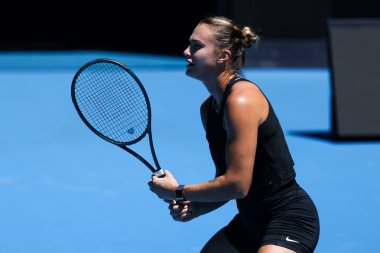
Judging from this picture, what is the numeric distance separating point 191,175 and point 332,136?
1970mm

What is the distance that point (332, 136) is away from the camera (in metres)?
8.09

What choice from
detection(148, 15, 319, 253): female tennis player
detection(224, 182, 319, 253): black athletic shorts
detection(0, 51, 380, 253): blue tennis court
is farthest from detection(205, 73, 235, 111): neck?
detection(0, 51, 380, 253): blue tennis court

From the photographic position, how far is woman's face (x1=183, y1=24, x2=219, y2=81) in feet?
11.3

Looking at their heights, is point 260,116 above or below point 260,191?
above

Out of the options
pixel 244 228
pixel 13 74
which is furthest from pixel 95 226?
pixel 13 74

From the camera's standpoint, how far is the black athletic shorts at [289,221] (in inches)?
136

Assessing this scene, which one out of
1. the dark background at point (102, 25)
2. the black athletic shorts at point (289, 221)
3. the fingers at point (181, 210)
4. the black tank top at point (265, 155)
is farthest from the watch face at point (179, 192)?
the dark background at point (102, 25)

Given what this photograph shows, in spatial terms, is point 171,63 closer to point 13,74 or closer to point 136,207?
point 13,74

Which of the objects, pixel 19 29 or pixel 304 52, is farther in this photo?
pixel 19 29

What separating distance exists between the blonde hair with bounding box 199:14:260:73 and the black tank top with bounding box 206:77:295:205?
0.32 feet

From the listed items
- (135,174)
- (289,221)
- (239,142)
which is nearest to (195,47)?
(239,142)

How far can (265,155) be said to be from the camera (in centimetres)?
347

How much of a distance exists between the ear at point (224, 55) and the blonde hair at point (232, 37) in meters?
0.02

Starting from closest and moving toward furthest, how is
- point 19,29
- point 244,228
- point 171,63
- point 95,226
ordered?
point 244,228, point 95,226, point 171,63, point 19,29
